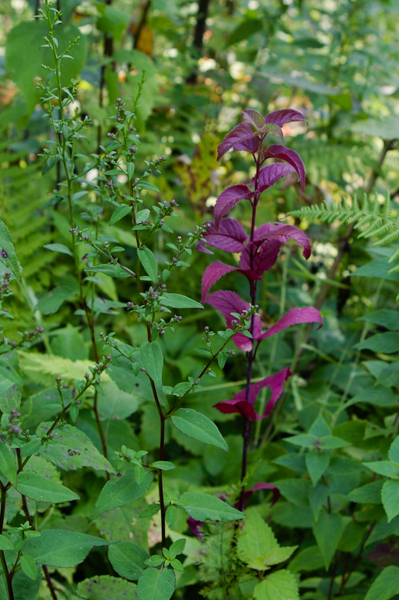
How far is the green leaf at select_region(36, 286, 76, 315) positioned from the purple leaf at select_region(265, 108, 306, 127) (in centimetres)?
43

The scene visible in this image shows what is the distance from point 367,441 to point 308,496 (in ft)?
0.62

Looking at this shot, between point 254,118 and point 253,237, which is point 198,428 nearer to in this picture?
point 253,237

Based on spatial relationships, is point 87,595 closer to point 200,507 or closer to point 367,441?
point 200,507

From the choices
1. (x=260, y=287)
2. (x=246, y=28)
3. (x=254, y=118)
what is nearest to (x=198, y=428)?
(x=254, y=118)

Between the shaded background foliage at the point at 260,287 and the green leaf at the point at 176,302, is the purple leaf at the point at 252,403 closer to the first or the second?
the shaded background foliage at the point at 260,287

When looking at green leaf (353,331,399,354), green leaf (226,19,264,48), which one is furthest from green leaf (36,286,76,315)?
green leaf (226,19,264,48)

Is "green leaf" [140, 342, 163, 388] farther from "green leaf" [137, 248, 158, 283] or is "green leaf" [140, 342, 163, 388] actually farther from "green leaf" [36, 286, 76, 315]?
"green leaf" [36, 286, 76, 315]

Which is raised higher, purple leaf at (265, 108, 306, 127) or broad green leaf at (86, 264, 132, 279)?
purple leaf at (265, 108, 306, 127)

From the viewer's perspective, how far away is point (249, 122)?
70 cm

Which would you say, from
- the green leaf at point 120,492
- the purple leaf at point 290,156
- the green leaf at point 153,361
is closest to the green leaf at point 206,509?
the green leaf at point 120,492

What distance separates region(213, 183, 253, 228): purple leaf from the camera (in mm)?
695

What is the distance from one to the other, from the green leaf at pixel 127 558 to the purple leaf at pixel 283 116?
64 cm

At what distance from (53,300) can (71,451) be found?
10.5 inches

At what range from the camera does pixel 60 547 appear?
624 millimetres
